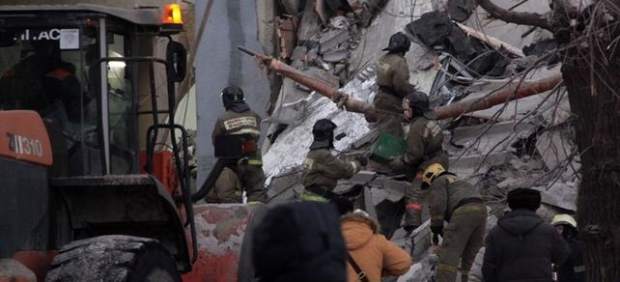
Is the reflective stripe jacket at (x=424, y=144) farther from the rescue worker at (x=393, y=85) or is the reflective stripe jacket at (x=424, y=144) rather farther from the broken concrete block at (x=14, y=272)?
the broken concrete block at (x=14, y=272)

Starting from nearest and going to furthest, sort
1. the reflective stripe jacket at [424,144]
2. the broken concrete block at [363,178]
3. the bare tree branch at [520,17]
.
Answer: the bare tree branch at [520,17] < the reflective stripe jacket at [424,144] < the broken concrete block at [363,178]

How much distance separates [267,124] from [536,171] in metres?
5.30

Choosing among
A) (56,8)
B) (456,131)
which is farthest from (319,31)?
(56,8)

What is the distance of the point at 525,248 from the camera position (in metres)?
10.1

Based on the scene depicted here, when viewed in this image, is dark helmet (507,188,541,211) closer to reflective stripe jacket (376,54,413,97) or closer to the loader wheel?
the loader wheel

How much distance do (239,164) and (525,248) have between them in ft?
12.3

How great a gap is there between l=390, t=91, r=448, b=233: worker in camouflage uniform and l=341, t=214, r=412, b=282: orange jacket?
367 centimetres

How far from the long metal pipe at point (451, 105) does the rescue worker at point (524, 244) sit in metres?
0.85

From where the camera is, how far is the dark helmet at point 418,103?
1266cm

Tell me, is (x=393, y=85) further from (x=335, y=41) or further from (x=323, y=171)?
(x=335, y=41)

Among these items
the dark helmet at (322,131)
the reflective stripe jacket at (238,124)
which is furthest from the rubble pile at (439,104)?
the reflective stripe jacket at (238,124)

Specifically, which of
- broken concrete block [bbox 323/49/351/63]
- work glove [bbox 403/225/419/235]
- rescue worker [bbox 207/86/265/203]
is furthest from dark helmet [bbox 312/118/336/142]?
broken concrete block [bbox 323/49/351/63]

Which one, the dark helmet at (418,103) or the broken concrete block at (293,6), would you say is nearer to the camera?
the dark helmet at (418,103)

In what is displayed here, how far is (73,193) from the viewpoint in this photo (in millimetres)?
8516
